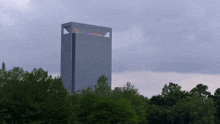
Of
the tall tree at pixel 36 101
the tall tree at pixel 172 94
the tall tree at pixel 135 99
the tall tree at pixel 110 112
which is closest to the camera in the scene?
the tall tree at pixel 36 101

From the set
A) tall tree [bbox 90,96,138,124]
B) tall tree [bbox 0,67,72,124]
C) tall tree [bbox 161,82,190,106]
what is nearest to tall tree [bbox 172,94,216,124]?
tall tree [bbox 161,82,190,106]

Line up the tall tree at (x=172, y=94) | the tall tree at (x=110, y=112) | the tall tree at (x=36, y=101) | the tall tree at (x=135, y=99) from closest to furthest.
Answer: the tall tree at (x=36, y=101)
the tall tree at (x=110, y=112)
the tall tree at (x=135, y=99)
the tall tree at (x=172, y=94)

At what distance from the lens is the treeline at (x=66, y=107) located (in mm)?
43500

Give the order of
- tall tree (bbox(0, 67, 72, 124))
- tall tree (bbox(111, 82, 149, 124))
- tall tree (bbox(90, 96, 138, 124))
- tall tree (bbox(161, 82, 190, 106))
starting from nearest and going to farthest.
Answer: tall tree (bbox(0, 67, 72, 124)) → tall tree (bbox(90, 96, 138, 124)) → tall tree (bbox(111, 82, 149, 124)) → tall tree (bbox(161, 82, 190, 106))

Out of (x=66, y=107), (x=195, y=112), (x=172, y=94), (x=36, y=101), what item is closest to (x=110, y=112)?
(x=66, y=107)

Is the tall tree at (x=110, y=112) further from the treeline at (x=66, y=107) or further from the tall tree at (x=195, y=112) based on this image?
the tall tree at (x=195, y=112)

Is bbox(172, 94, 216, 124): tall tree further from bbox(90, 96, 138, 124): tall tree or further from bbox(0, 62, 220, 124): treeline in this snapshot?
bbox(90, 96, 138, 124): tall tree

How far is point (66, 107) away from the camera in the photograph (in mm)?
47438

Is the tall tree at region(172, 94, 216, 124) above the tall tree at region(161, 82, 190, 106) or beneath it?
beneath

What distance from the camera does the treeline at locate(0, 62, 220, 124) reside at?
43.5 metres

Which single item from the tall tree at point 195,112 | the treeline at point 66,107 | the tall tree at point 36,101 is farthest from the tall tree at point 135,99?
the tall tree at point 36,101

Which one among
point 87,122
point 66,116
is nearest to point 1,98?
point 66,116

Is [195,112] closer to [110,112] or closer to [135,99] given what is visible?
[135,99]

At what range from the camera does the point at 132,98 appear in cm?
7138
